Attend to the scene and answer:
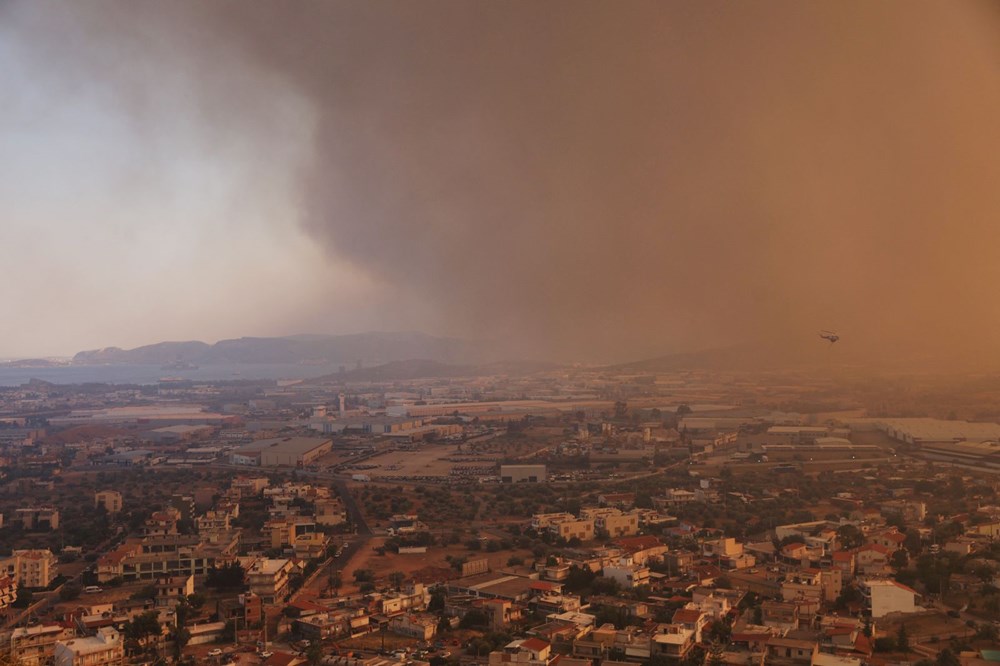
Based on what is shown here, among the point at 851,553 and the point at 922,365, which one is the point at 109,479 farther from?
the point at 922,365

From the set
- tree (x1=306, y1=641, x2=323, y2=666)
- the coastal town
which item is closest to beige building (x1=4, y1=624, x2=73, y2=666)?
the coastal town

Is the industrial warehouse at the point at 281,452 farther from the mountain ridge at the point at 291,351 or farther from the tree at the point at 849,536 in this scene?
the mountain ridge at the point at 291,351

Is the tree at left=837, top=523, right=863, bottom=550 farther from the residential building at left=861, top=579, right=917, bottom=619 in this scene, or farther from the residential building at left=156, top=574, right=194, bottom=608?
the residential building at left=156, top=574, right=194, bottom=608

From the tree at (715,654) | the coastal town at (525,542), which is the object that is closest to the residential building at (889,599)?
the coastal town at (525,542)

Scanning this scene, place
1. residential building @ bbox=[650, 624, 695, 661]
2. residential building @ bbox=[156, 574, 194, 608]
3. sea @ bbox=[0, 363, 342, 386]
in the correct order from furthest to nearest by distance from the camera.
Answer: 1. sea @ bbox=[0, 363, 342, 386]
2. residential building @ bbox=[156, 574, 194, 608]
3. residential building @ bbox=[650, 624, 695, 661]

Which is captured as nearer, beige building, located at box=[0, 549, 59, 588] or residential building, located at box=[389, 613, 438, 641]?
residential building, located at box=[389, 613, 438, 641]

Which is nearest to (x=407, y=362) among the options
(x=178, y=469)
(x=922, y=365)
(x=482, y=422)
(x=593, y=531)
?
(x=482, y=422)
